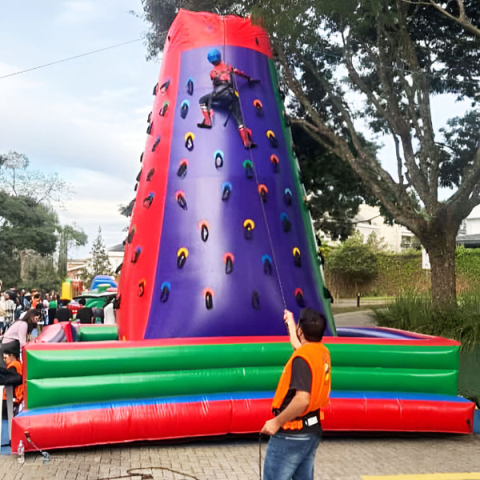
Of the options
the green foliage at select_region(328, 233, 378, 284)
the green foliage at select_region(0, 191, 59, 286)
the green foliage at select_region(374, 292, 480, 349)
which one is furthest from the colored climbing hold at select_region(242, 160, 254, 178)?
the green foliage at select_region(0, 191, 59, 286)

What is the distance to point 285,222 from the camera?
7.06 meters

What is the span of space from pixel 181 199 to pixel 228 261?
3.07 feet

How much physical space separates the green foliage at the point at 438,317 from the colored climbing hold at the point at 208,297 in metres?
5.19

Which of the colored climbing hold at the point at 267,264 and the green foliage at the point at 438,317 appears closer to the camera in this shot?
the colored climbing hold at the point at 267,264

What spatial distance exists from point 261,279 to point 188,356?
1421mm

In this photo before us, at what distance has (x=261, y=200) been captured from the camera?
699 cm

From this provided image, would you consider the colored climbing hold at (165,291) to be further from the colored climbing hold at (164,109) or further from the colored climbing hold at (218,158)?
the colored climbing hold at (164,109)

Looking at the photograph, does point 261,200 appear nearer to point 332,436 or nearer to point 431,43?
point 332,436

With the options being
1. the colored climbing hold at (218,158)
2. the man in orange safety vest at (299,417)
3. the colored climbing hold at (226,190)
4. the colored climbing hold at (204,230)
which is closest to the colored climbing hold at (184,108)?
the colored climbing hold at (218,158)

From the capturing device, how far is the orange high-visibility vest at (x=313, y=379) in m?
3.08

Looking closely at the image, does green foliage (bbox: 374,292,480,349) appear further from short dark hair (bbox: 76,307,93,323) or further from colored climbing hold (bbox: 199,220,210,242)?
short dark hair (bbox: 76,307,93,323)

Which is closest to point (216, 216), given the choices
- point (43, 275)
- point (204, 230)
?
point (204, 230)

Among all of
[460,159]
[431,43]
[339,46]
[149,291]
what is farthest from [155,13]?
[149,291]

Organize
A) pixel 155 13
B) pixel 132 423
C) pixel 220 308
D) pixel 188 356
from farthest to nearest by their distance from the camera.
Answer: pixel 155 13 < pixel 220 308 < pixel 188 356 < pixel 132 423
